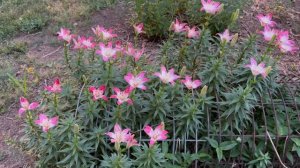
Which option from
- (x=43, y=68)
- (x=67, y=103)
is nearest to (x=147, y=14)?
(x=43, y=68)

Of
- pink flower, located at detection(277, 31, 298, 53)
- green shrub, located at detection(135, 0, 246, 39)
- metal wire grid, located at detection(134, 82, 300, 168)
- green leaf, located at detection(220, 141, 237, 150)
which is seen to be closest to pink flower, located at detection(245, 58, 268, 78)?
pink flower, located at detection(277, 31, 298, 53)

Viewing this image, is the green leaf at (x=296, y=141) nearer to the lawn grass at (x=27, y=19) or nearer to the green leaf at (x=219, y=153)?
the green leaf at (x=219, y=153)

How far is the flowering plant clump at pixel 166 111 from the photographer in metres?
2.60

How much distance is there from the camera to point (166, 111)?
276 centimetres

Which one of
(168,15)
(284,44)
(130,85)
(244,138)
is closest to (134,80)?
(130,85)

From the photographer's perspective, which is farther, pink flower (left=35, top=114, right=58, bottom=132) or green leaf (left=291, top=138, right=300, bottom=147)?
green leaf (left=291, top=138, right=300, bottom=147)

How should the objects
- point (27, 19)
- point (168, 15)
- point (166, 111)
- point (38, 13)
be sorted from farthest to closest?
point (38, 13) < point (27, 19) < point (168, 15) < point (166, 111)

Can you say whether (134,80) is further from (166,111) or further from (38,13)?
(38,13)

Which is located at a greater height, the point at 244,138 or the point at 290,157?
the point at 244,138

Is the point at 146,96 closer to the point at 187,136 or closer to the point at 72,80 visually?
the point at 187,136

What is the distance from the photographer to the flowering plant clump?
8.54ft

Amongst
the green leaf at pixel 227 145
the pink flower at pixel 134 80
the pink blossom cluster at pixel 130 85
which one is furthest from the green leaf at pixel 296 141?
the pink flower at pixel 134 80

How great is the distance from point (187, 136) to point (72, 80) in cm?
128

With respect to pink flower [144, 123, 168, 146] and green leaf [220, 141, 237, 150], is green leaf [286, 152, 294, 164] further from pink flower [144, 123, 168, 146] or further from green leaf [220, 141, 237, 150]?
pink flower [144, 123, 168, 146]
